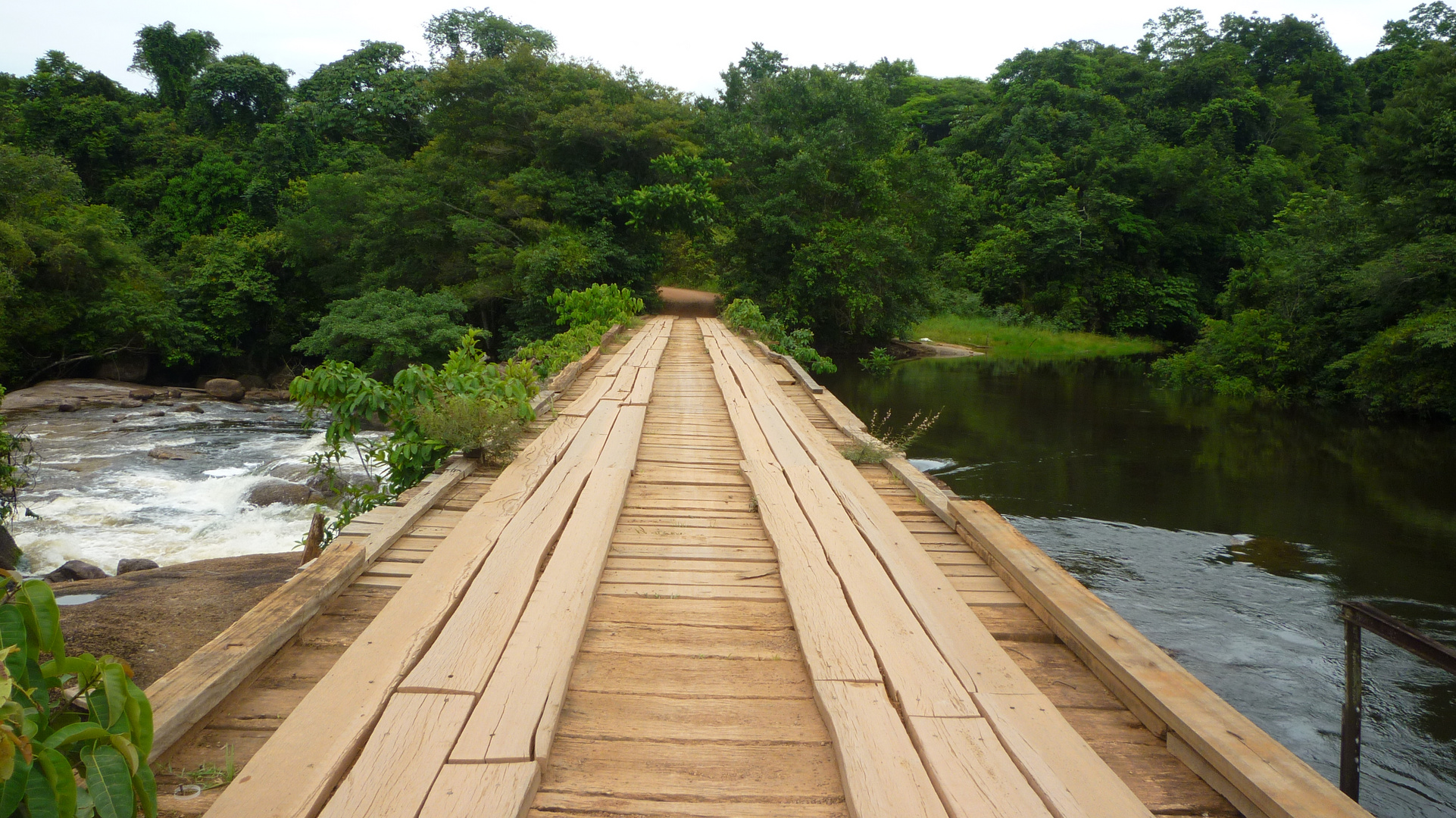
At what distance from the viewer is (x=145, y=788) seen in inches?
52.1

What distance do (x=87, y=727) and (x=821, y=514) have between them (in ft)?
8.62

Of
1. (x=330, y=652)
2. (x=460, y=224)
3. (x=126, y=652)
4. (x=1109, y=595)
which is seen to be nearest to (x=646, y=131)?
(x=460, y=224)

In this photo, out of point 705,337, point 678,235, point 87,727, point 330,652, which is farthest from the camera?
point 678,235

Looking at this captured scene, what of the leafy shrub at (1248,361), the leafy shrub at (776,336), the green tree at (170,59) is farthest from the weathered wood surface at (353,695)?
the green tree at (170,59)

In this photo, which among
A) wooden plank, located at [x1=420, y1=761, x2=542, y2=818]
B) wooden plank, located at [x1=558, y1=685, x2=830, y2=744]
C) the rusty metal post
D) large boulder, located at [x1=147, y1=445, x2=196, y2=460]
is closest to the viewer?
wooden plank, located at [x1=420, y1=761, x2=542, y2=818]

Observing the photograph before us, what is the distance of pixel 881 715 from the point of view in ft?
6.51

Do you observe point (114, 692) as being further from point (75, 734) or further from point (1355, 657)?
point (1355, 657)

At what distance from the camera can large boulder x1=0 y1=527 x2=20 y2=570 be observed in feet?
26.2

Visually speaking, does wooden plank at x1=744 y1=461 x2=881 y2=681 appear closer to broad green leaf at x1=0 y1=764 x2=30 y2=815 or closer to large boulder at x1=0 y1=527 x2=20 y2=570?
broad green leaf at x1=0 y1=764 x2=30 y2=815

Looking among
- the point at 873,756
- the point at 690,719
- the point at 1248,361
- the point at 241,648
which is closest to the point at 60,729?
the point at 241,648

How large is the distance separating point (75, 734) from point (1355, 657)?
141 inches

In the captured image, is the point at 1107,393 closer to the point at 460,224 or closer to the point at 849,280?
the point at 849,280

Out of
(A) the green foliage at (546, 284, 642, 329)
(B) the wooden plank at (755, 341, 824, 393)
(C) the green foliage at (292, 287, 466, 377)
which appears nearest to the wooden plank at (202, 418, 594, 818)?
(B) the wooden plank at (755, 341, 824, 393)

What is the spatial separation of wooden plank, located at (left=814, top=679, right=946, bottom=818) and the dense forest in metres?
16.2
